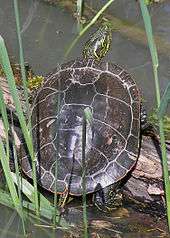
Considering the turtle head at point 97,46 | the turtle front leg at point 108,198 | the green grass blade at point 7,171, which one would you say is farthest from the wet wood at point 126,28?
the green grass blade at point 7,171

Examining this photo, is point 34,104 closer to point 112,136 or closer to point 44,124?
point 44,124

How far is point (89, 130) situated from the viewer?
8.69 feet

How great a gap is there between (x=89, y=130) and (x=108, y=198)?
356mm

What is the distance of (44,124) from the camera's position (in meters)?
2.76

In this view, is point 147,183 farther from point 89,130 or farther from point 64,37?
point 64,37

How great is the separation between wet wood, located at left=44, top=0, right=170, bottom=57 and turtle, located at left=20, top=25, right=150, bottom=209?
145 cm

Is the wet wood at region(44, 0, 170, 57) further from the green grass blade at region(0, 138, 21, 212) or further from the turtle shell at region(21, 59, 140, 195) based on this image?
the green grass blade at region(0, 138, 21, 212)

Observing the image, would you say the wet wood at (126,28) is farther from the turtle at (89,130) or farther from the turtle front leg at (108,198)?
the turtle front leg at (108,198)

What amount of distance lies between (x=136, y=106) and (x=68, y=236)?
2.55 feet

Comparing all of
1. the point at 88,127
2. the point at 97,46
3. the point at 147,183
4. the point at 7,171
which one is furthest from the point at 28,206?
the point at 97,46

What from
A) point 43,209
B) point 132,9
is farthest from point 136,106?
point 132,9

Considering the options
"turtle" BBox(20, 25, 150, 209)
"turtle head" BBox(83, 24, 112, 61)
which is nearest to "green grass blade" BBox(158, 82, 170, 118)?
"turtle" BBox(20, 25, 150, 209)

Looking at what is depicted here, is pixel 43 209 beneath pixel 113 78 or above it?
beneath

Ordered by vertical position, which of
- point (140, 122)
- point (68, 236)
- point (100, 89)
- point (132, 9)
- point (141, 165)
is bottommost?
point (68, 236)
